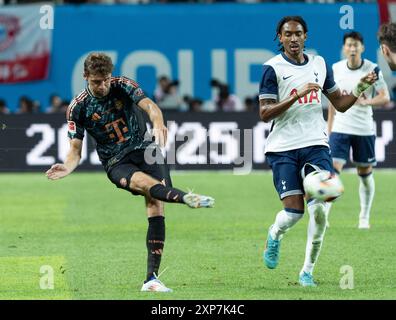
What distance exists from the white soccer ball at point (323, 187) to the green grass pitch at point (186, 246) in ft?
2.66

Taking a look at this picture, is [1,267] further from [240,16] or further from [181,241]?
[240,16]

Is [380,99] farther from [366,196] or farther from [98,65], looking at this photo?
[98,65]

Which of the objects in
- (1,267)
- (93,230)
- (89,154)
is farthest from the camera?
(89,154)

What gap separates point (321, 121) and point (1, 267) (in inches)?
140

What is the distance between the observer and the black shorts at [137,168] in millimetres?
10125

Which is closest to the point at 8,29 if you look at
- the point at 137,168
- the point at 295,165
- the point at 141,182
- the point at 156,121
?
the point at 137,168

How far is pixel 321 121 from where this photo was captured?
10.5 metres

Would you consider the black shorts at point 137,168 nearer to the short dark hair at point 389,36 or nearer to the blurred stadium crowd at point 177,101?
the short dark hair at point 389,36

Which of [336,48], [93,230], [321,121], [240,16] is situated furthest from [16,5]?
[321,121]

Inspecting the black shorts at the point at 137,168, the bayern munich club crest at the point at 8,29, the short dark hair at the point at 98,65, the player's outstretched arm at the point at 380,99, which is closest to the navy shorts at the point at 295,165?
the black shorts at the point at 137,168

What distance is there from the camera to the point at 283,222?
10.3m

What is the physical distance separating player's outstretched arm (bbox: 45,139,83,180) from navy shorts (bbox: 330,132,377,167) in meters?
5.23

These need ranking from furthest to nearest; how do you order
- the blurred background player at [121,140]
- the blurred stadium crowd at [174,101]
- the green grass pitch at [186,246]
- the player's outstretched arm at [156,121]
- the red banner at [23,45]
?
the red banner at [23,45] → the blurred stadium crowd at [174,101] → the green grass pitch at [186,246] → the blurred background player at [121,140] → the player's outstretched arm at [156,121]

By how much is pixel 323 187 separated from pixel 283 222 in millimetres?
724
